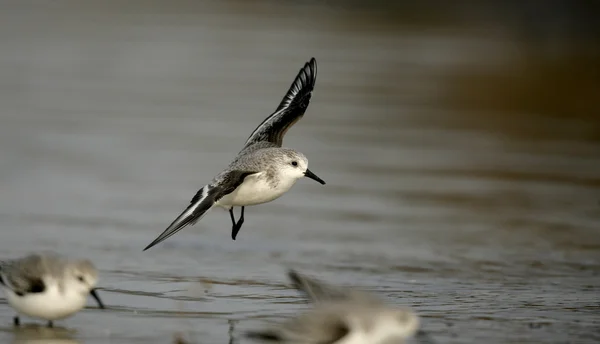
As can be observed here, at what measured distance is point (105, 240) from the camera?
1091 cm

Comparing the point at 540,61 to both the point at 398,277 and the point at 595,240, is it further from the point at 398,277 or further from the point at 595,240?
the point at 398,277

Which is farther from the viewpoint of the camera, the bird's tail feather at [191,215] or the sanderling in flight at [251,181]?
the sanderling in flight at [251,181]

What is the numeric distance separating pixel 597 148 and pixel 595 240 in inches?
214

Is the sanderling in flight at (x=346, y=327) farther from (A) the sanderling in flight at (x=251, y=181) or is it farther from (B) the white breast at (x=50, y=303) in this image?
(A) the sanderling in flight at (x=251, y=181)

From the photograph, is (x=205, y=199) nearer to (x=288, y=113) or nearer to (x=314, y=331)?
(x=288, y=113)

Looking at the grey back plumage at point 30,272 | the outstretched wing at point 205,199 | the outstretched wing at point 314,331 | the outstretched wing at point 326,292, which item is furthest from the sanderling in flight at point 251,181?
the outstretched wing at point 314,331

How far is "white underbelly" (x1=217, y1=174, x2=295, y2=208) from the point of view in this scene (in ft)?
30.2

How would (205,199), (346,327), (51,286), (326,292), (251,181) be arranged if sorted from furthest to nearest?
(251,181) → (205,199) → (51,286) → (326,292) → (346,327)

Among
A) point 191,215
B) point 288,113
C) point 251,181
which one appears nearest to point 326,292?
point 191,215

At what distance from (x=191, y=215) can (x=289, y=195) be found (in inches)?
192

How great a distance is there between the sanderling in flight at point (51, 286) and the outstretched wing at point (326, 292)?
1234 mm

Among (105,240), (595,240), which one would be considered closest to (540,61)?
(595,240)

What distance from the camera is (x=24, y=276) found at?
24.8ft

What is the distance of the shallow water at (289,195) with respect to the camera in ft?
28.7
